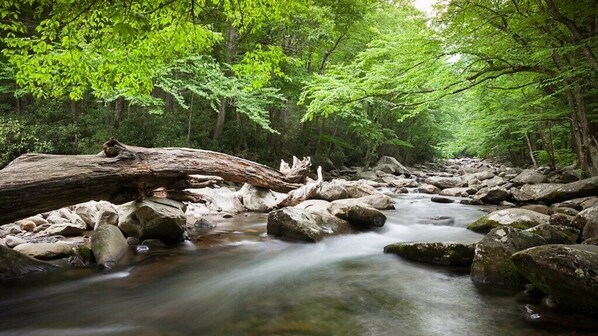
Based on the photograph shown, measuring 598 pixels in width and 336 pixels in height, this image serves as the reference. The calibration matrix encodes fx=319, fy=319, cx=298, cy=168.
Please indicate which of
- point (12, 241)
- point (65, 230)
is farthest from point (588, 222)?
point (12, 241)

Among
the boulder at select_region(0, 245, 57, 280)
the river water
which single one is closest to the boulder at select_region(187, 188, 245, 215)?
the river water

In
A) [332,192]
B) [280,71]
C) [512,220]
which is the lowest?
[512,220]

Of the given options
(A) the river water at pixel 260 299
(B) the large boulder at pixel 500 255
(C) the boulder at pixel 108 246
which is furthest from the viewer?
(C) the boulder at pixel 108 246

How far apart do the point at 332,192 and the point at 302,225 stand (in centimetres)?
415

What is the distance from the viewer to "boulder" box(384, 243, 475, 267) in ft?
16.2

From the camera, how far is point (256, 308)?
3.81 metres

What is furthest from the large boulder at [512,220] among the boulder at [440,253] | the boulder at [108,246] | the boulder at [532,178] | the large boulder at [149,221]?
the boulder at [532,178]

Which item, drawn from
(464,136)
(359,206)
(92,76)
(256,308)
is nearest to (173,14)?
(92,76)

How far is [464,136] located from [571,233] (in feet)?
48.9

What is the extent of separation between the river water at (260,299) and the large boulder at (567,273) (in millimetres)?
394

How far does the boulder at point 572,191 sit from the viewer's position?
8552 millimetres

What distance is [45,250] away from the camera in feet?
16.3

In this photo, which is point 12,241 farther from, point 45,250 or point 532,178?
point 532,178

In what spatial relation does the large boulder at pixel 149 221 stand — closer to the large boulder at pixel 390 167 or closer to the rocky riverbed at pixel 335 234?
the rocky riverbed at pixel 335 234
